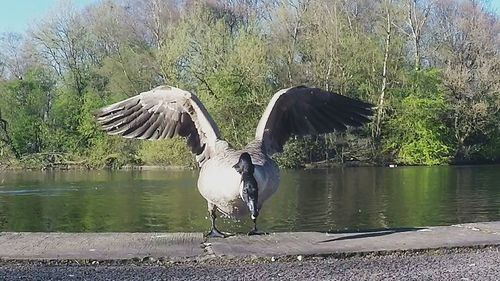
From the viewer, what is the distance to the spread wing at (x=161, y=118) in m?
9.32

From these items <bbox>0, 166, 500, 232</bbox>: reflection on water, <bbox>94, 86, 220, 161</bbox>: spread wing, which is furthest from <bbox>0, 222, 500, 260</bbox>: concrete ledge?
A: <bbox>0, 166, 500, 232</bbox>: reflection on water

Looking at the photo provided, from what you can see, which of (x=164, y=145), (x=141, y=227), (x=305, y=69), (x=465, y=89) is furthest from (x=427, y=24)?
(x=141, y=227)

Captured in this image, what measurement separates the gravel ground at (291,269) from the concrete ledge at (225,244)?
0.23m

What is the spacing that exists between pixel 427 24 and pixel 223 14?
15.9 metres

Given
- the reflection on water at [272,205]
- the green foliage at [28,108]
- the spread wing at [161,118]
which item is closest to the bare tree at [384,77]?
the reflection on water at [272,205]

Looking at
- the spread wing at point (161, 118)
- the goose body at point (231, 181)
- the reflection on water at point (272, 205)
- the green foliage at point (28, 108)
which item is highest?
the green foliage at point (28, 108)

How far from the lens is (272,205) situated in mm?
21625

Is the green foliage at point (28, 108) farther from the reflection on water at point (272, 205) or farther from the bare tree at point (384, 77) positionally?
the bare tree at point (384, 77)

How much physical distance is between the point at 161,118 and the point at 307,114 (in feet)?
6.65

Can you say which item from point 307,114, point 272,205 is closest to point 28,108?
point 272,205

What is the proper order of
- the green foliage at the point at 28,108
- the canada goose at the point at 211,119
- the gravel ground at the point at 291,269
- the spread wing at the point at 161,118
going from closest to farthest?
1. the gravel ground at the point at 291,269
2. the canada goose at the point at 211,119
3. the spread wing at the point at 161,118
4. the green foliage at the point at 28,108

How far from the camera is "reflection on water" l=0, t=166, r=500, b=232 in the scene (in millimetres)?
17391

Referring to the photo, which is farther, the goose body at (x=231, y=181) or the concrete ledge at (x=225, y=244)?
the goose body at (x=231, y=181)

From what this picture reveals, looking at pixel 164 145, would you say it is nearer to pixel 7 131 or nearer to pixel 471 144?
pixel 7 131
